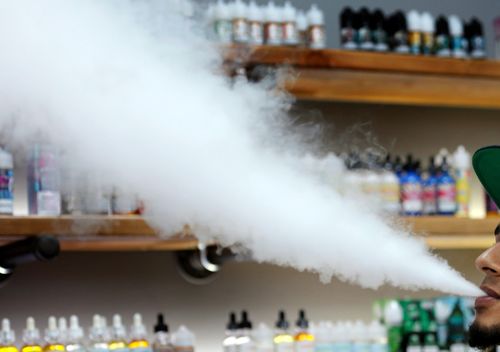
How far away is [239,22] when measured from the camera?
3.07m

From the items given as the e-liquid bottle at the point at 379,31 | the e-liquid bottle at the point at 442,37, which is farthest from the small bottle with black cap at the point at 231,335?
the e-liquid bottle at the point at 442,37

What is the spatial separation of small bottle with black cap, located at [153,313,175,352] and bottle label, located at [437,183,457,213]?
89cm

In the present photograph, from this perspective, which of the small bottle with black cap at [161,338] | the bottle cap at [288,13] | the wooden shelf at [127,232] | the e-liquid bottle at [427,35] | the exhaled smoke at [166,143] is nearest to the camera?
the exhaled smoke at [166,143]

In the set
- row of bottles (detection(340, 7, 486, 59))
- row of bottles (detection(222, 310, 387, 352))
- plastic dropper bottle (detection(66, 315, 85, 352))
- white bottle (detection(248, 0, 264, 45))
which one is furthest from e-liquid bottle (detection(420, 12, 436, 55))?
plastic dropper bottle (detection(66, 315, 85, 352))

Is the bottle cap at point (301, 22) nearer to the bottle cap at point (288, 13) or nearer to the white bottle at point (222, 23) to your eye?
the bottle cap at point (288, 13)

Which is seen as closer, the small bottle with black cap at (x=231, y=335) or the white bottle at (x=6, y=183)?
the white bottle at (x=6, y=183)

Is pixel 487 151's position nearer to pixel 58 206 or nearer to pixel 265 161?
pixel 265 161

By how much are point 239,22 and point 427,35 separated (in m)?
0.65

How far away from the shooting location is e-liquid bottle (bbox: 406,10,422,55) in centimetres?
336

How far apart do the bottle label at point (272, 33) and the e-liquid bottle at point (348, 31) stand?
0.26 metres

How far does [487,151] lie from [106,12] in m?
0.72

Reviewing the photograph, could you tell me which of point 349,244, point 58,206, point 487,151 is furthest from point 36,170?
point 487,151

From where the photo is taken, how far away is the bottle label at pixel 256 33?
309 cm

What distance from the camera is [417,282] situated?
1787 millimetres
